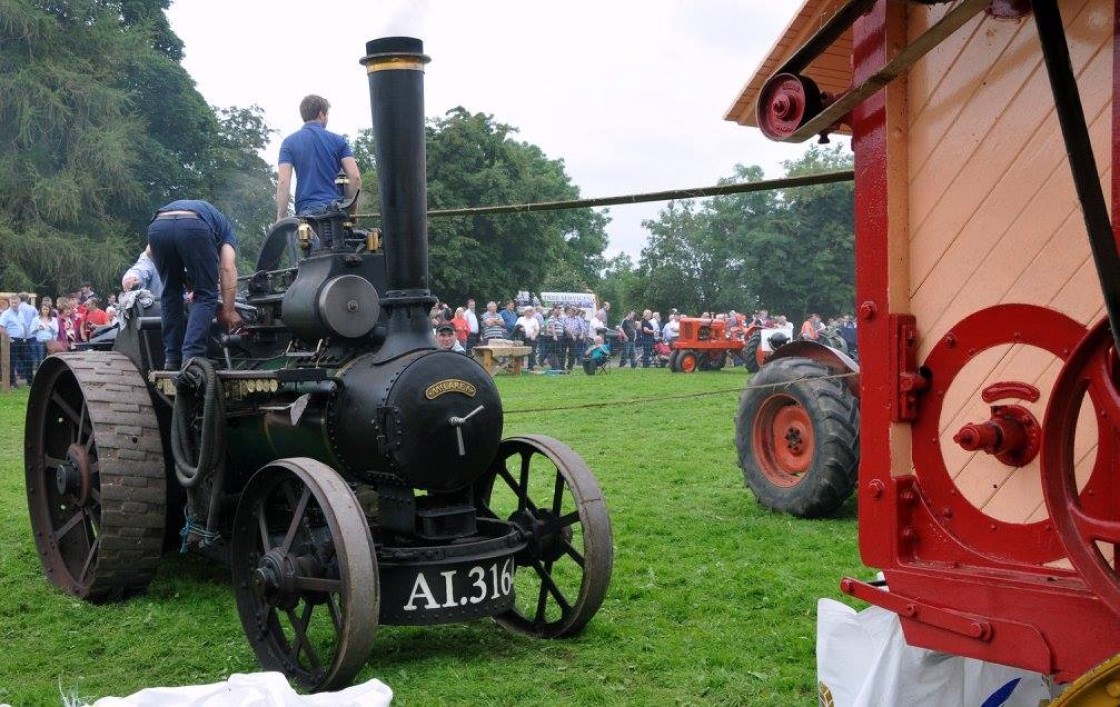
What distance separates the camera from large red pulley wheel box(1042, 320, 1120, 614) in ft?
7.48

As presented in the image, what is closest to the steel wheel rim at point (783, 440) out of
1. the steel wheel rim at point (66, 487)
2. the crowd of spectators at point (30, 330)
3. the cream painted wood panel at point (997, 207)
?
the steel wheel rim at point (66, 487)

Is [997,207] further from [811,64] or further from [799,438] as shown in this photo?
[799,438]

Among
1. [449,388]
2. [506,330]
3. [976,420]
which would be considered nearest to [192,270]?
[449,388]

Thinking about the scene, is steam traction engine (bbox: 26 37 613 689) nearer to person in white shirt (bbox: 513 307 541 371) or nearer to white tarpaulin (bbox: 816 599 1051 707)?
white tarpaulin (bbox: 816 599 1051 707)

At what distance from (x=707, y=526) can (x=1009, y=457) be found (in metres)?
4.85

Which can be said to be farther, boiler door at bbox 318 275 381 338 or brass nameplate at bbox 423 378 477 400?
boiler door at bbox 318 275 381 338

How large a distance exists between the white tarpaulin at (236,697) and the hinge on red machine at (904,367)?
192cm

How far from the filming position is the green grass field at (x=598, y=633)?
448 cm

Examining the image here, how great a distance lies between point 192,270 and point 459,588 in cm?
233

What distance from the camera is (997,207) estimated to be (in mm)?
2756

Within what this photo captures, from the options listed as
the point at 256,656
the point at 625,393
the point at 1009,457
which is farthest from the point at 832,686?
the point at 625,393

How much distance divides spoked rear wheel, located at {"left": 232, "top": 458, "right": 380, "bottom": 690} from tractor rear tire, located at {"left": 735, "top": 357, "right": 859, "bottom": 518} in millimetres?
3509

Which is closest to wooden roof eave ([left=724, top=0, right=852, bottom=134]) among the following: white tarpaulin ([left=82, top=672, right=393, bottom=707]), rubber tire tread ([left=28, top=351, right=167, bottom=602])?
white tarpaulin ([left=82, top=672, right=393, bottom=707])

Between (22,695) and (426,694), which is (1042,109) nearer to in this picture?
(426,694)
